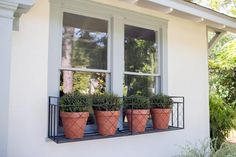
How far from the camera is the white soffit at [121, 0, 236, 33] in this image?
2.76 m

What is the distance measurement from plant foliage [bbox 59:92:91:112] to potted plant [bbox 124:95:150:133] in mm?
624

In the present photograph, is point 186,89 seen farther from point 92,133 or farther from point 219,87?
point 219,87

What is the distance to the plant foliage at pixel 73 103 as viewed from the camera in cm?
233

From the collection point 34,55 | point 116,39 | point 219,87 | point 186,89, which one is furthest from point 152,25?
point 219,87

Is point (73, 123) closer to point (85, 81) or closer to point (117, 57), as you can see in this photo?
point (85, 81)

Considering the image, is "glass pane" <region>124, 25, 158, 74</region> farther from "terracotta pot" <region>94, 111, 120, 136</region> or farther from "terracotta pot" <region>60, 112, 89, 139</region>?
"terracotta pot" <region>60, 112, 89, 139</region>

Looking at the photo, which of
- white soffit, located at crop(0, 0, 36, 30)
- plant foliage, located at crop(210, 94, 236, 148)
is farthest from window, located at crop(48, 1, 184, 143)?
plant foliage, located at crop(210, 94, 236, 148)

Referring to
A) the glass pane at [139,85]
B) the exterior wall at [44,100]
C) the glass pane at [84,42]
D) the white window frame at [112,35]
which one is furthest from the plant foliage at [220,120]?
the glass pane at [84,42]

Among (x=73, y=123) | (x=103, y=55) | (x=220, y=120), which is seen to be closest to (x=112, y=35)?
(x=103, y=55)

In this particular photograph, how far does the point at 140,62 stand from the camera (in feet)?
10.7

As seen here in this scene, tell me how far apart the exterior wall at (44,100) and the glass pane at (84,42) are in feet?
0.82

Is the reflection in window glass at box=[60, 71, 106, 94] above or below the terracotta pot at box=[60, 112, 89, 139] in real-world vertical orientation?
above

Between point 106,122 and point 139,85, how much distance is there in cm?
89

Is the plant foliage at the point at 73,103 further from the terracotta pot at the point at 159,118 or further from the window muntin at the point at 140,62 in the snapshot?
the terracotta pot at the point at 159,118
